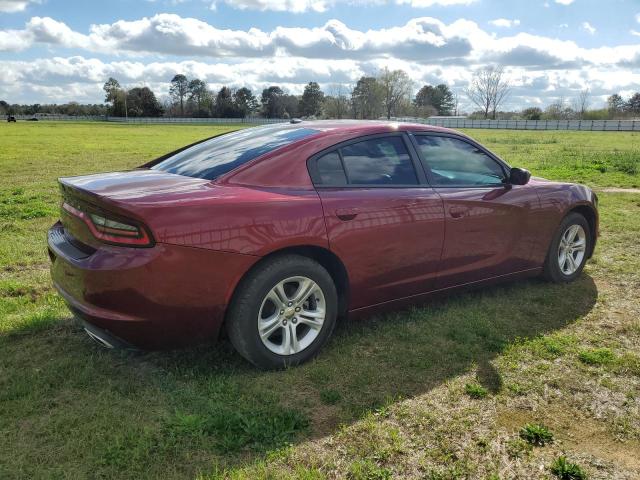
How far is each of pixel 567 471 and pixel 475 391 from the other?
28.7 inches

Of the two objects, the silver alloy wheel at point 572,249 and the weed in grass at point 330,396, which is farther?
the silver alloy wheel at point 572,249

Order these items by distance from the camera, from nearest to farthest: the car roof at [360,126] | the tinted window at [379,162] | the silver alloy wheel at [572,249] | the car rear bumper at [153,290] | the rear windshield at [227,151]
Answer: the car rear bumper at [153,290] → the rear windshield at [227,151] → the tinted window at [379,162] → the car roof at [360,126] → the silver alloy wheel at [572,249]

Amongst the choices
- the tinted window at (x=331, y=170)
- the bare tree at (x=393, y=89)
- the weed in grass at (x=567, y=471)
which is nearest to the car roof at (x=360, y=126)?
the tinted window at (x=331, y=170)

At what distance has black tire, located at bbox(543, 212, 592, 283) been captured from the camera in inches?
194

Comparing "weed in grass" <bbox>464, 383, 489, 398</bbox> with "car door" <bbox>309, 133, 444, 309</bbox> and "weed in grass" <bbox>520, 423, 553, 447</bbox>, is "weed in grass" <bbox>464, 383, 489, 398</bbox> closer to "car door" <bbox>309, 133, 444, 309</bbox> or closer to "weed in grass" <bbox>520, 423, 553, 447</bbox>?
"weed in grass" <bbox>520, 423, 553, 447</bbox>

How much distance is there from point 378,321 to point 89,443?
2233 mm

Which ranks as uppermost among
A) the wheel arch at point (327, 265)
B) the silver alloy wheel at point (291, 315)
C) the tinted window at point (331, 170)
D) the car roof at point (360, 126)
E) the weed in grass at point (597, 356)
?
the car roof at point (360, 126)

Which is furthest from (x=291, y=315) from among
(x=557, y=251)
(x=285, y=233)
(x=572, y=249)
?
(x=572, y=249)

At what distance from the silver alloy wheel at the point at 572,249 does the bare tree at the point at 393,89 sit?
8587cm

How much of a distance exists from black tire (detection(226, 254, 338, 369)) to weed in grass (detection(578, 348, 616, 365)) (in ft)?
5.81

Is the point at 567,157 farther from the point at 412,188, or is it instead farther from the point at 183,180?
the point at 183,180

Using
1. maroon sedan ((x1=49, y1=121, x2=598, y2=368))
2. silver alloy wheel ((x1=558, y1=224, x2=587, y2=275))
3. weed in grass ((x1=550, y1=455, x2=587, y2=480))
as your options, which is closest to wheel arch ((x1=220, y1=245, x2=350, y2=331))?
maroon sedan ((x1=49, y1=121, x2=598, y2=368))

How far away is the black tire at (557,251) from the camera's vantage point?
4930 mm

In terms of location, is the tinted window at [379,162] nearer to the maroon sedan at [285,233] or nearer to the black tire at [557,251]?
the maroon sedan at [285,233]
